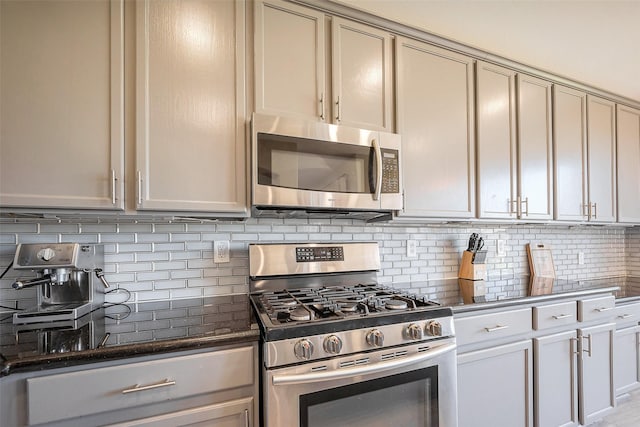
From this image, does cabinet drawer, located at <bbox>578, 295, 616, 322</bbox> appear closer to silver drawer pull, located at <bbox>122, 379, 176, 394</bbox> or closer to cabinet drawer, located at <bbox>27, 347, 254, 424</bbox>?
cabinet drawer, located at <bbox>27, 347, 254, 424</bbox>

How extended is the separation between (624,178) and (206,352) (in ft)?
11.0

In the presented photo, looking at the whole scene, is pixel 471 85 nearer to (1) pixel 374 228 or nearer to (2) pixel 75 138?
(1) pixel 374 228

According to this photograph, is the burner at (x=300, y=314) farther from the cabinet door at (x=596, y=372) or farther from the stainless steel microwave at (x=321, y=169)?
the cabinet door at (x=596, y=372)

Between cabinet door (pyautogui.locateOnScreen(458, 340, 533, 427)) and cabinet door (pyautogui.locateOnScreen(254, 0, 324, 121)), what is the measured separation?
1.47 metres

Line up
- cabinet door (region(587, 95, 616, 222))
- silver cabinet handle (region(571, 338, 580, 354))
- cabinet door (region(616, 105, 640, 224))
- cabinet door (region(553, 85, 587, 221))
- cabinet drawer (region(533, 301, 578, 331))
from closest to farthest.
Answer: cabinet drawer (region(533, 301, 578, 331)) < silver cabinet handle (region(571, 338, 580, 354)) < cabinet door (region(553, 85, 587, 221)) < cabinet door (region(587, 95, 616, 222)) < cabinet door (region(616, 105, 640, 224))

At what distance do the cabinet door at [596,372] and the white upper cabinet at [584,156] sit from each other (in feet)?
2.58

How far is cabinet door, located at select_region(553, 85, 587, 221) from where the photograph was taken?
2.24 meters

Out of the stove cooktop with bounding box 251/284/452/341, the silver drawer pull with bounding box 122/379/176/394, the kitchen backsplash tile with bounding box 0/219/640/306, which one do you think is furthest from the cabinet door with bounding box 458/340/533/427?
the silver drawer pull with bounding box 122/379/176/394

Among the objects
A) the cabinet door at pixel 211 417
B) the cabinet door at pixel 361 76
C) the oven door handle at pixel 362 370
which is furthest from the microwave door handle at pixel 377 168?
the cabinet door at pixel 211 417

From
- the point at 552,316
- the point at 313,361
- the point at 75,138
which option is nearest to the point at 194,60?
the point at 75,138

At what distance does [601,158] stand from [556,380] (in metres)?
1.76

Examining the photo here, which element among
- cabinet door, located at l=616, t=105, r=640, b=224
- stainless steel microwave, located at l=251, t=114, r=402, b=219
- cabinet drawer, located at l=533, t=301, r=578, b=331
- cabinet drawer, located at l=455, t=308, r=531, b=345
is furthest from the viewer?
cabinet door, located at l=616, t=105, r=640, b=224

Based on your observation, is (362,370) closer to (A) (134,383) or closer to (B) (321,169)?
(A) (134,383)

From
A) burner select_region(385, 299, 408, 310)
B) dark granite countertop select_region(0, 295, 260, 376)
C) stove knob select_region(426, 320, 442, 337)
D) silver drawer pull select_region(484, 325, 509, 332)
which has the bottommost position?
silver drawer pull select_region(484, 325, 509, 332)
